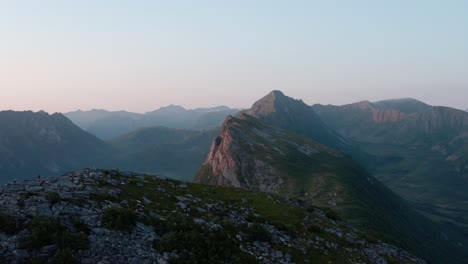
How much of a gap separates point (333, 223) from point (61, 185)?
27.1 m

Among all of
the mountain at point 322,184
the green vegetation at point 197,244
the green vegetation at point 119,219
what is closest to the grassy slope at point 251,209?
the green vegetation at point 197,244

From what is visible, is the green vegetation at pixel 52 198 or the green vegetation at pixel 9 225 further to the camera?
the green vegetation at pixel 52 198

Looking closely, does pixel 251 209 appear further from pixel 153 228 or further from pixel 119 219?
pixel 119 219

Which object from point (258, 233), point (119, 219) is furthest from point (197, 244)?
point (258, 233)

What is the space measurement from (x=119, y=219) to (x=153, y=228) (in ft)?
8.44

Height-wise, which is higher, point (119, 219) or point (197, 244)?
point (119, 219)

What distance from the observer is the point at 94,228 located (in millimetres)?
22516

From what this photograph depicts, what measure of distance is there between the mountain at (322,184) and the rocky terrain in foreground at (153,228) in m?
66.1

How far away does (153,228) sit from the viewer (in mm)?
25000

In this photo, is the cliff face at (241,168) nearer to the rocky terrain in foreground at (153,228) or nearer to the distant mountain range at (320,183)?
the distant mountain range at (320,183)

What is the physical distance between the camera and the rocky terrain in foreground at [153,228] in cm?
2025

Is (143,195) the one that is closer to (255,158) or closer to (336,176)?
(336,176)

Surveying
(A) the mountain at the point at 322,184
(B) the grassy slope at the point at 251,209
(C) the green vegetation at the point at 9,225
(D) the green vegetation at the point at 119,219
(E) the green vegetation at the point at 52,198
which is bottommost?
(A) the mountain at the point at 322,184

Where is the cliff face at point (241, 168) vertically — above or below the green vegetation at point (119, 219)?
below
